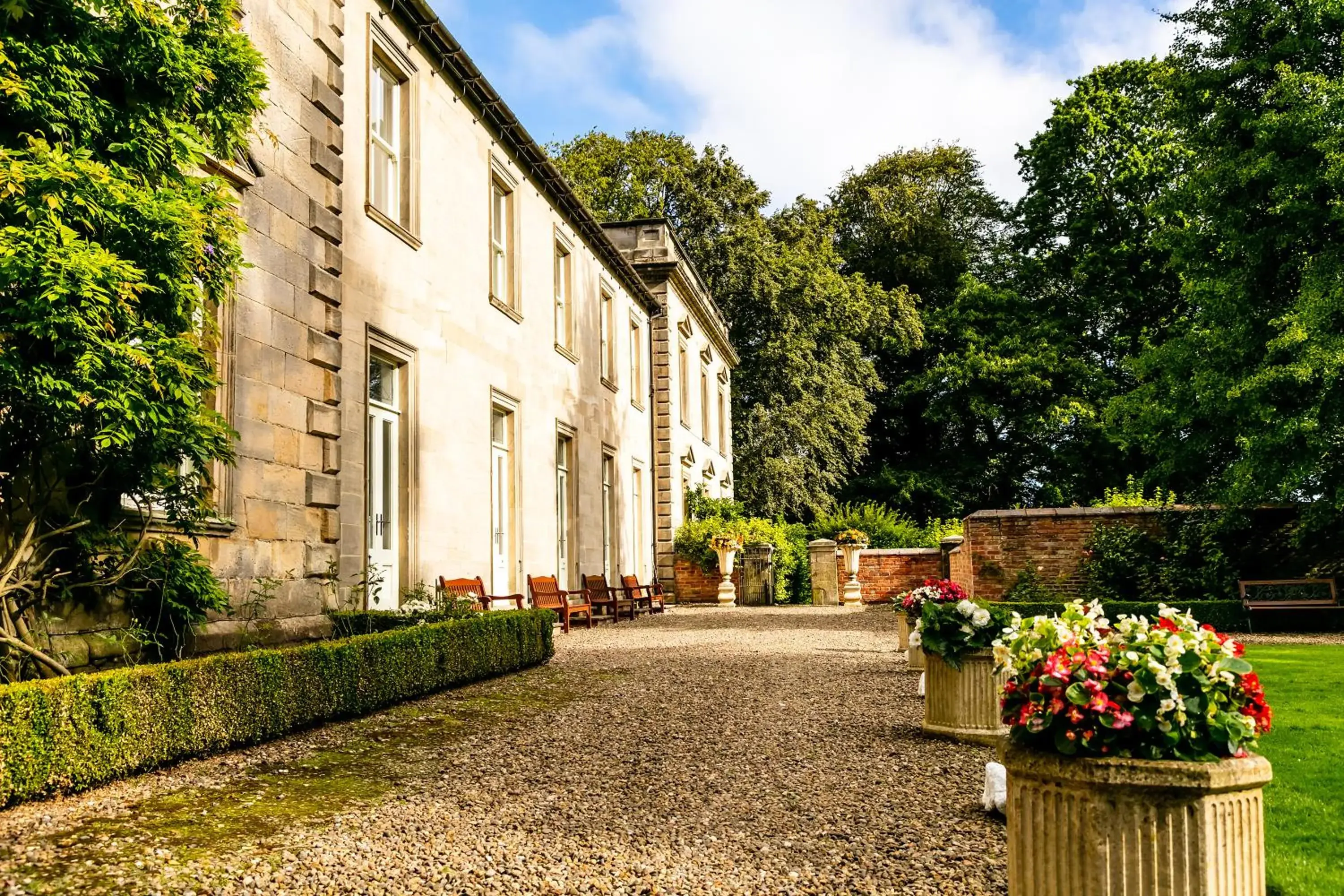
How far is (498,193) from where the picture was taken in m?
15.6

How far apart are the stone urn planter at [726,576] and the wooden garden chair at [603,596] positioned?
4.84m

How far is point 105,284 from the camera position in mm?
5457

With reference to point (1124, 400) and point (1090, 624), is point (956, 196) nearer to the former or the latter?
point (1124, 400)

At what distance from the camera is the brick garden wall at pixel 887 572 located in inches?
932

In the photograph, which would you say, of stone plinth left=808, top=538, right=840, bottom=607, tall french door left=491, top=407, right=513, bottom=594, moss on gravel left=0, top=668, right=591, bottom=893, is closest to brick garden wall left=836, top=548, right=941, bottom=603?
stone plinth left=808, top=538, right=840, bottom=607

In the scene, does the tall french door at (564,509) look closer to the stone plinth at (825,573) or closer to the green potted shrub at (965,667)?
the stone plinth at (825,573)

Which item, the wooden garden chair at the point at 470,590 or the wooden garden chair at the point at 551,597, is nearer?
the wooden garden chair at the point at 470,590

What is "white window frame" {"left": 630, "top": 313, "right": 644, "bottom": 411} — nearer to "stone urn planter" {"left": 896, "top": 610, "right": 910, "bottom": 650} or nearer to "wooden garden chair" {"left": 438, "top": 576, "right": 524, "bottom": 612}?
"wooden garden chair" {"left": 438, "top": 576, "right": 524, "bottom": 612}

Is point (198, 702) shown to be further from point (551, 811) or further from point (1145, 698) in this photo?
point (1145, 698)

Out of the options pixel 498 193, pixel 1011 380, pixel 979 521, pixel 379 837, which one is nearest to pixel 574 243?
pixel 498 193

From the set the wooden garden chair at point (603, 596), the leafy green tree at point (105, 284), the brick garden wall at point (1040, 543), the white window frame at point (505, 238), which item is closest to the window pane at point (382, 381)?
the white window frame at point (505, 238)

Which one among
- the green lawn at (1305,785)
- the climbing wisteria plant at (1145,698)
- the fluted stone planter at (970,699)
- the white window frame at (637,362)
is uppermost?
the white window frame at (637,362)

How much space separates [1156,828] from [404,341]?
1015 cm

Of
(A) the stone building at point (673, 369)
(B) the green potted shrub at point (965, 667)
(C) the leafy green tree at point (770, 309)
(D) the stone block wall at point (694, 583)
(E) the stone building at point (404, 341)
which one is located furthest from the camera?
(C) the leafy green tree at point (770, 309)
